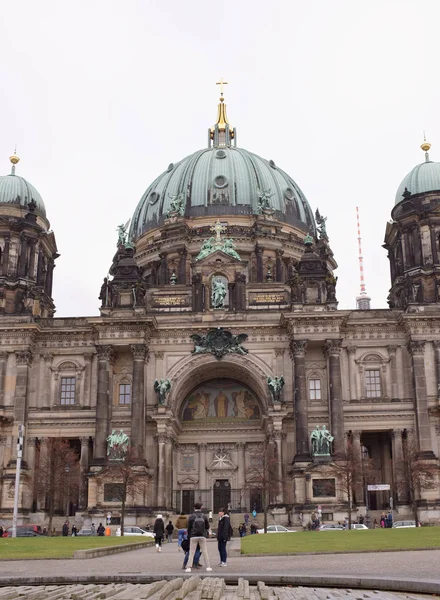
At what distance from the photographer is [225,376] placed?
6806 centimetres

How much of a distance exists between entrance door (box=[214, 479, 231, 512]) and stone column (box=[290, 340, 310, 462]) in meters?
8.53

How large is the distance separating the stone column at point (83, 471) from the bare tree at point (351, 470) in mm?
18317

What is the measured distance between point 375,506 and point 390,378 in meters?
9.98

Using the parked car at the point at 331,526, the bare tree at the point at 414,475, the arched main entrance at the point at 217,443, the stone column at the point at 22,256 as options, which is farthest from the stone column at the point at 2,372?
the bare tree at the point at 414,475

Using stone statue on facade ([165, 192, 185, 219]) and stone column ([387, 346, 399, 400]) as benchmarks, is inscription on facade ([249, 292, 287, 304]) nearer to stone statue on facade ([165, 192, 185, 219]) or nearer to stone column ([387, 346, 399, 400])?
A: stone column ([387, 346, 399, 400])

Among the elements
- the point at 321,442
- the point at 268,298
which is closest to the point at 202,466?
the point at 321,442

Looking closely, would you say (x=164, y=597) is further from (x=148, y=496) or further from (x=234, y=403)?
(x=234, y=403)

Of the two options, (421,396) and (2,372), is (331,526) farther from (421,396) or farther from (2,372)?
(2,372)

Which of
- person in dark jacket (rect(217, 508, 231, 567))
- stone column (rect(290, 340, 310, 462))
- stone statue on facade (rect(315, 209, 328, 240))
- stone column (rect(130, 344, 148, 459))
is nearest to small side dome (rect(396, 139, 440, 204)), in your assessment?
stone statue on facade (rect(315, 209, 328, 240))

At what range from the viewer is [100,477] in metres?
58.6

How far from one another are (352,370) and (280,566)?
4287cm

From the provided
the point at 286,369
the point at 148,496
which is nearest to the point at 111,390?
the point at 148,496

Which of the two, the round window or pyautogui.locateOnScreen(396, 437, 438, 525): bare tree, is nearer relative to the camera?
pyautogui.locateOnScreen(396, 437, 438, 525): bare tree

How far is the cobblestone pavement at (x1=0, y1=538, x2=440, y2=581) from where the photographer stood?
1895cm
